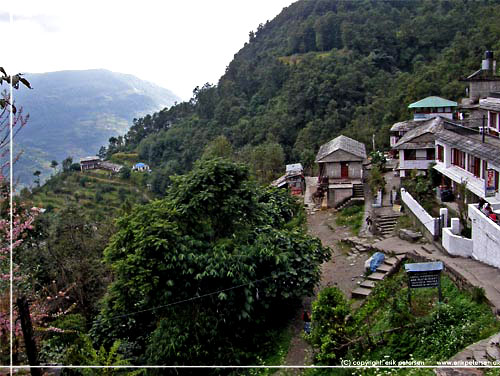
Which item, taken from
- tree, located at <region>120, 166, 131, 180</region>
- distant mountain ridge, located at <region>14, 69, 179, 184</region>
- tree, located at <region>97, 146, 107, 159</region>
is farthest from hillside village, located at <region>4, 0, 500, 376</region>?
distant mountain ridge, located at <region>14, 69, 179, 184</region>

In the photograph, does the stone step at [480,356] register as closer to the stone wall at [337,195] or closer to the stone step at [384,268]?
the stone step at [384,268]

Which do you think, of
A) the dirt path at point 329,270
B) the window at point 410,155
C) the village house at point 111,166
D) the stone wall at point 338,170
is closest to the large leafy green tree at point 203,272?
the dirt path at point 329,270

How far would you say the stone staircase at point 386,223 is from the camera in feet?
50.4

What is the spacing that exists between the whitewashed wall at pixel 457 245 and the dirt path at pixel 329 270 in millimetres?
2533

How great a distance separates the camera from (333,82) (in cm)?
4834

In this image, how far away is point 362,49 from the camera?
57.0 m

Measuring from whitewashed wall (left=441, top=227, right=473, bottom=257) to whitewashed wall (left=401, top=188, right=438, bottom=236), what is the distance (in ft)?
3.30

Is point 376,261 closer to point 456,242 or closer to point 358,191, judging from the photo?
point 456,242

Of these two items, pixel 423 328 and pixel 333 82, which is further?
pixel 333 82

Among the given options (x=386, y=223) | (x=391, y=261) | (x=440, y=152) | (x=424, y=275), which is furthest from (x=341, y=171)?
(x=424, y=275)

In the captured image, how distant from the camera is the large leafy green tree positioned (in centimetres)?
990

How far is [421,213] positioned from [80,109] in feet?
385

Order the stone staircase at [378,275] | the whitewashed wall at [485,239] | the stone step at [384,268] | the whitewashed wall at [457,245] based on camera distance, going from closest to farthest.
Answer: the whitewashed wall at [485,239], the whitewashed wall at [457,245], the stone staircase at [378,275], the stone step at [384,268]

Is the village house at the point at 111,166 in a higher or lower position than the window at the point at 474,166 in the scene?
lower
